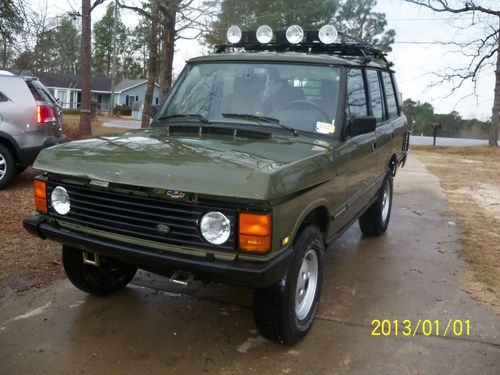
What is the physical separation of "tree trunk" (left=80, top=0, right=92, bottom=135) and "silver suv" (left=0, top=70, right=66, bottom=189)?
7194mm

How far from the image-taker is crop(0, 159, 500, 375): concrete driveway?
306cm

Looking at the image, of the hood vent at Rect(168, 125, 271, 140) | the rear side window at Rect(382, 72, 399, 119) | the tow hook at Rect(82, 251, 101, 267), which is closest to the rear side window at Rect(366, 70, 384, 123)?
the rear side window at Rect(382, 72, 399, 119)

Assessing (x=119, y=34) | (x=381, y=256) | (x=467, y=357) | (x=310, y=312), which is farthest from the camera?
(x=119, y=34)

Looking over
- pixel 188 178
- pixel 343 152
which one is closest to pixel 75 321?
pixel 188 178

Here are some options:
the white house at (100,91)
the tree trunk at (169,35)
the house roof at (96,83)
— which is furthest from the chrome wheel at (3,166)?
the house roof at (96,83)

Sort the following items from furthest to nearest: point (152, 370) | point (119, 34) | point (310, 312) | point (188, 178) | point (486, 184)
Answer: point (119, 34) → point (486, 184) → point (310, 312) → point (152, 370) → point (188, 178)

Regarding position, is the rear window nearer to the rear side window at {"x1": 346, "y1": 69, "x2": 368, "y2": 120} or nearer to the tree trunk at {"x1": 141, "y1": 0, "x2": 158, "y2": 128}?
the tree trunk at {"x1": 141, "y1": 0, "x2": 158, "y2": 128}

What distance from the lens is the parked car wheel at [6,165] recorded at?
279 inches

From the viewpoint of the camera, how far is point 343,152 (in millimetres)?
3730

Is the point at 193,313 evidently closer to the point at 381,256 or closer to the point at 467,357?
the point at 467,357

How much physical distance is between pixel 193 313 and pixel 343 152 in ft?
5.53
